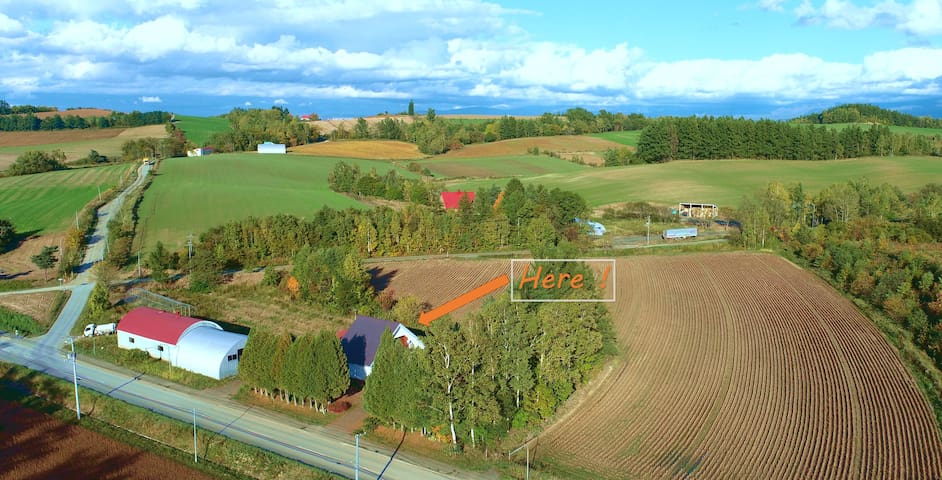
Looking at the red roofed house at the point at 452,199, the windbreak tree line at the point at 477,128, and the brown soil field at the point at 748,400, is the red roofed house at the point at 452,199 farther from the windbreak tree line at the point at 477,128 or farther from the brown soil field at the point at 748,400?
the windbreak tree line at the point at 477,128

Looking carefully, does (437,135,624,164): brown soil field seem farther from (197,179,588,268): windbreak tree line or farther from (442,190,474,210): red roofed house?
(197,179,588,268): windbreak tree line

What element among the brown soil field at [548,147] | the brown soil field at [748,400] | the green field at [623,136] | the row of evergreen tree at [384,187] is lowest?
the brown soil field at [748,400]

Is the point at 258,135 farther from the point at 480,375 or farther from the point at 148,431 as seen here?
the point at 480,375

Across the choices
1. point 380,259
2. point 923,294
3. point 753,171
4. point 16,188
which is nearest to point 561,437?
point 923,294

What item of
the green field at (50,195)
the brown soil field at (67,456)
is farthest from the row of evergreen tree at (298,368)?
the green field at (50,195)

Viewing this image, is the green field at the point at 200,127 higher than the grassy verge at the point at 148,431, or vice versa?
the green field at the point at 200,127

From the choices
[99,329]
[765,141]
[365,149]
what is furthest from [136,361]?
[765,141]

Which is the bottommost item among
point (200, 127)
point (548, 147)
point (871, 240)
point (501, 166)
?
point (871, 240)
